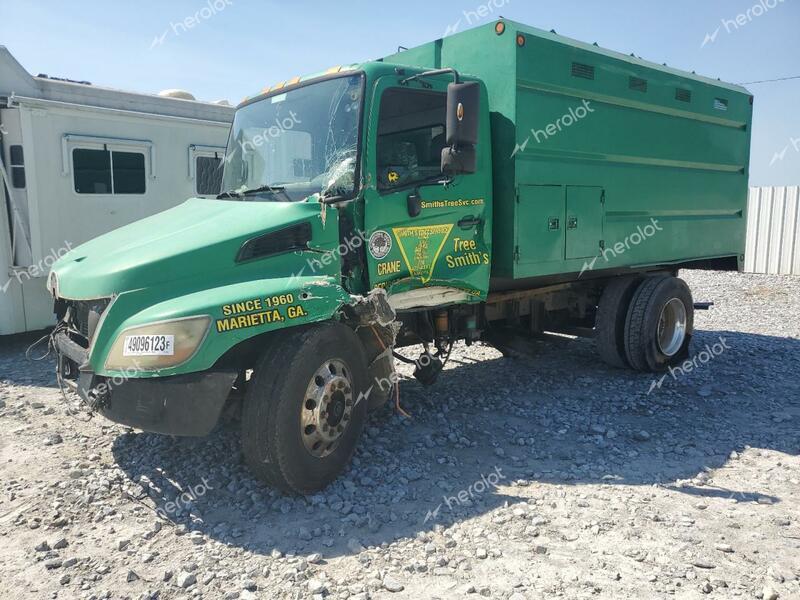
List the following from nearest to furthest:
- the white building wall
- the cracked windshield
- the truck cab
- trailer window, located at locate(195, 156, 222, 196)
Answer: the truck cab, the cracked windshield, trailer window, located at locate(195, 156, 222, 196), the white building wall

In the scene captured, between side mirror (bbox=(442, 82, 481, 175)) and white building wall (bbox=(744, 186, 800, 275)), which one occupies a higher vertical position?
side mirror (bbox=(442, 82, 481, 175))

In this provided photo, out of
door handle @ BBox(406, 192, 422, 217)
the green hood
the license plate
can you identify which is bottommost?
the license plate

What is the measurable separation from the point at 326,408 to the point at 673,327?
5200 mm

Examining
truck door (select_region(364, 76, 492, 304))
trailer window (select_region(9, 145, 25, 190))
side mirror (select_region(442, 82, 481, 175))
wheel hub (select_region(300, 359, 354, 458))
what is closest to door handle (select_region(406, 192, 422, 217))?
truck door (select_region(364, 76, 492, 304))

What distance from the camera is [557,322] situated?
771 cm

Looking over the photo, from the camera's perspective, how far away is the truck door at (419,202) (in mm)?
4605

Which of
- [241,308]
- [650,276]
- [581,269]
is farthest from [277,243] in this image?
[650,276]

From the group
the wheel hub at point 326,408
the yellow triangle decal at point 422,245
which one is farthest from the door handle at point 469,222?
the wheel hub at point 326,408

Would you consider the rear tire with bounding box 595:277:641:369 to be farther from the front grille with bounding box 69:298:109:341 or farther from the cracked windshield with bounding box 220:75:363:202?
the front grille with bounding box 69:298:109:341

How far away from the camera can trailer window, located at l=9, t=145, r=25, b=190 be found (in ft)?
25.4

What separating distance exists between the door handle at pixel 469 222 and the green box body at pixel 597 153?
34cm

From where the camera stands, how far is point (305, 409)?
13.5 feet

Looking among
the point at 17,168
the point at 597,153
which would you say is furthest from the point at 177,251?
the point at 17,168

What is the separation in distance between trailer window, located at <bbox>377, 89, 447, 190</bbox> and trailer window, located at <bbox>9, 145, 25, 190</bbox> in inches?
212
